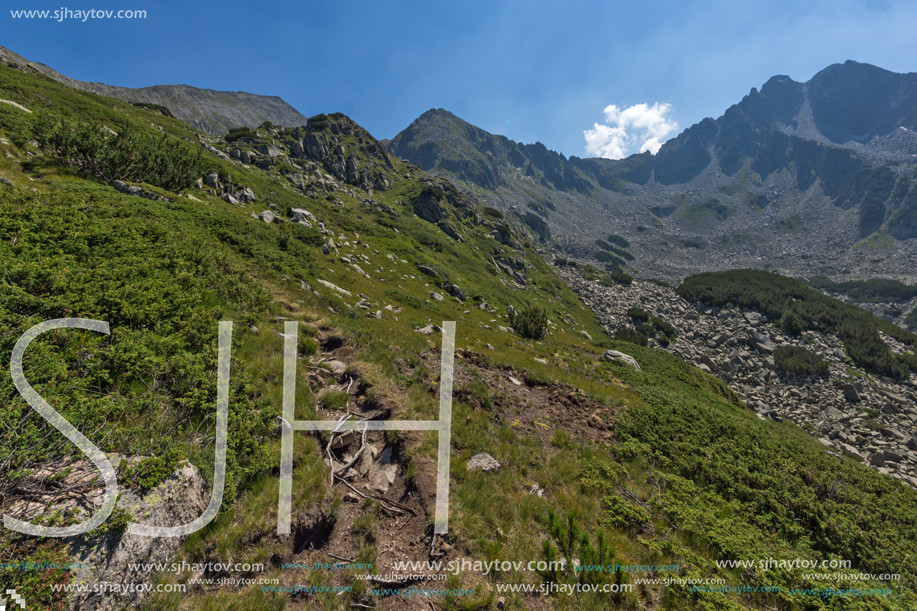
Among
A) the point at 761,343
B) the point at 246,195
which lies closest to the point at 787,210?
the point at 761,343

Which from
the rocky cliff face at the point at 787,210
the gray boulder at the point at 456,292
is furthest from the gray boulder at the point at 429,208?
the rocky cliff face at the point at 787,210

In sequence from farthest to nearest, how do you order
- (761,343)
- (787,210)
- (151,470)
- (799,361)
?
(787,210) < (761,343) < (799,361) < (151,470)

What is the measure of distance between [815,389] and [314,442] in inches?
1815

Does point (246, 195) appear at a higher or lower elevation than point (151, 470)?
higher

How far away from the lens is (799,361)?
3334cm

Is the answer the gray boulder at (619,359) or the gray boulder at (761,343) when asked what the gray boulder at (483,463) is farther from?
the gray boulder at (761,343)

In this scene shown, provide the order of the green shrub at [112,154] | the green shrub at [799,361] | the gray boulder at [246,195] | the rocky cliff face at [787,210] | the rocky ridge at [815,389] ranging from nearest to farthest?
the green shrub at [112,154] < the rocky ridge at [815,389] < the gray boulder at [246,195] < the green shrub at [799,361] < the rocky cliff face at [787,210]

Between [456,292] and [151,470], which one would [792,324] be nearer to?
[456,292]

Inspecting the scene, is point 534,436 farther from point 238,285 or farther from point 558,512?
point 238,285

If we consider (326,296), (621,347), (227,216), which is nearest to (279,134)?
(227,216)

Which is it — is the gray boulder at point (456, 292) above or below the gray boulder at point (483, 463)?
above

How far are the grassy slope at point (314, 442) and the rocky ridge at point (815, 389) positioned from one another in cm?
2028

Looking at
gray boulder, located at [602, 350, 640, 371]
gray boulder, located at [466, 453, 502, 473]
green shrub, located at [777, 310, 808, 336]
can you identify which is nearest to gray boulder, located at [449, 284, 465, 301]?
gray boulder, located at [602, 350, 640, 371]

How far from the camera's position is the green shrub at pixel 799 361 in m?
32.3
